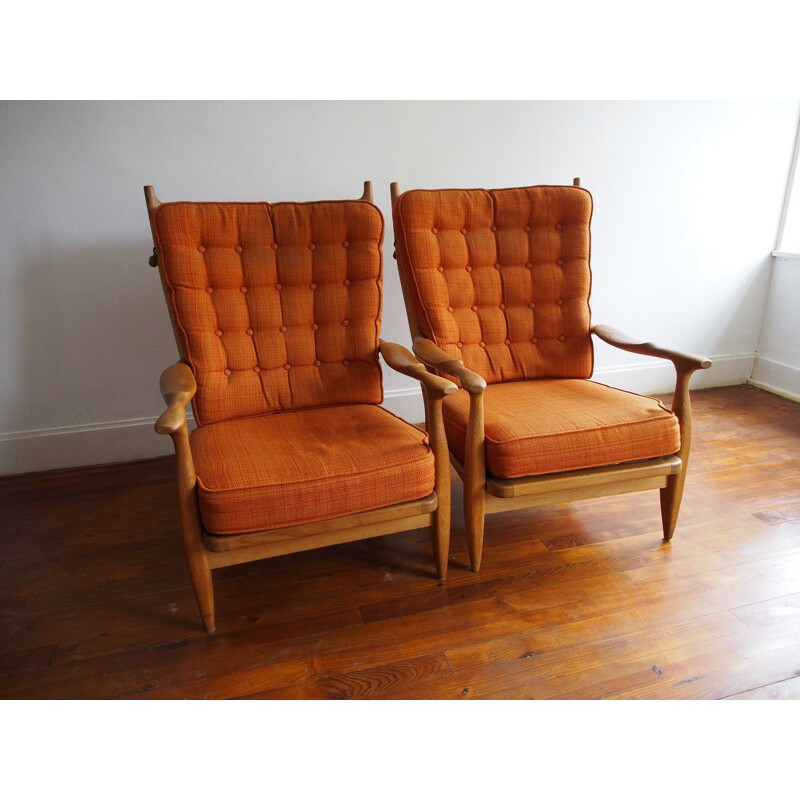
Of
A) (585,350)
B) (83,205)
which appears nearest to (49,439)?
(83,205)

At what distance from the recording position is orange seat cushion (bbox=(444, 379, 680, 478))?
154cm

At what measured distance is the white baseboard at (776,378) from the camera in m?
3.03

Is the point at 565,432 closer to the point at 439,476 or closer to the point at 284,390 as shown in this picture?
the point at 439,476

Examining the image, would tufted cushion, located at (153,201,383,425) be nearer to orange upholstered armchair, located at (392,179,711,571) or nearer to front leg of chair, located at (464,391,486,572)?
orange upholstered armchair, located at (392,179,711,571)

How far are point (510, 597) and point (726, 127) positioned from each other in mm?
2622

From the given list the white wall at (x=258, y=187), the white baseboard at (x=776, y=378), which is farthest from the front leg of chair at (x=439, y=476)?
the white baseboard at (x=776, y=378)

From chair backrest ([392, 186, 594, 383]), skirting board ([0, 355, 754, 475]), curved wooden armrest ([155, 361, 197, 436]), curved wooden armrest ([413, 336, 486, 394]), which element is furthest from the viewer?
skirting board ([0, 355, 754, 475])

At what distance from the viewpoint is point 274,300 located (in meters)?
1.83

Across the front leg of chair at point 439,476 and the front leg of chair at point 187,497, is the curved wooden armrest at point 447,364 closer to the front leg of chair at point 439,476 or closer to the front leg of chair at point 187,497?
the front leg of chair at point 439,476

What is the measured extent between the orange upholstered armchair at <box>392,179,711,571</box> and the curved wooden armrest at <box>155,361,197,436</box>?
26.9 inches

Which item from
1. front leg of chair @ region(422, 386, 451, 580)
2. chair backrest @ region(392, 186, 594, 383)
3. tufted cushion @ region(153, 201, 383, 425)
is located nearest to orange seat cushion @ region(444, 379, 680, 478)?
front leg of chair @ region(422, 386, 451, 580)

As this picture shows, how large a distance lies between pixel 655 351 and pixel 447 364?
2.19 ft
